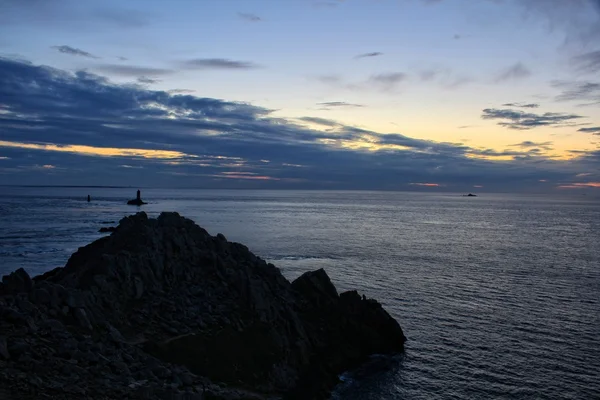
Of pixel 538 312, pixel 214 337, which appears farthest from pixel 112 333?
pixel 538 312

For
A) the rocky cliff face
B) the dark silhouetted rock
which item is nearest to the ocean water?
the rocky cliff face

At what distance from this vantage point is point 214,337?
3328 centimetres

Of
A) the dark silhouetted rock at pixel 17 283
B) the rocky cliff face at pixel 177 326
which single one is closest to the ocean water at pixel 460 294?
the rocky cliff face at pixel 177 326

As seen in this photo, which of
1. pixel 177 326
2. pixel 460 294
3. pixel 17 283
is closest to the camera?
pixel 17 283

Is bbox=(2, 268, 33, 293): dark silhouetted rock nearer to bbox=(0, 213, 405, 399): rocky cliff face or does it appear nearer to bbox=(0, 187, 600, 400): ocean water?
bbox=(0, 213, 405, 399): rocky cliff face

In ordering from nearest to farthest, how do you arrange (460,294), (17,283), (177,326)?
(17,283) → (177,326) → (460,294)

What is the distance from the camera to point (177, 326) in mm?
33344

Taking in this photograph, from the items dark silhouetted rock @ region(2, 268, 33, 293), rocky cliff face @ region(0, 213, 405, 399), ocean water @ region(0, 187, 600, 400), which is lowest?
ocean water @ region(0, 187, 600, 400)

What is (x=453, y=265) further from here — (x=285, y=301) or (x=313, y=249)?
(x=285, y=301)

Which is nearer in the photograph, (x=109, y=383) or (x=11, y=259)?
(x=109, y=383)

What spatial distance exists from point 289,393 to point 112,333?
12.6 metres

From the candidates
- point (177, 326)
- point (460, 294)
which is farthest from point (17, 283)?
point (460, 294)

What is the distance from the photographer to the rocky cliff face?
2302cm

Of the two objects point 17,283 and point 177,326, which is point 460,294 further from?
point 17,283
